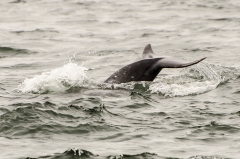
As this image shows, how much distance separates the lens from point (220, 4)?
91.8 ft

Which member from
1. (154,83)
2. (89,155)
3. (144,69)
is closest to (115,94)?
(144,69)

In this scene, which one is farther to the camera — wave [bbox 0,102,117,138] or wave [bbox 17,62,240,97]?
wave [bbox 17,62,240,97]

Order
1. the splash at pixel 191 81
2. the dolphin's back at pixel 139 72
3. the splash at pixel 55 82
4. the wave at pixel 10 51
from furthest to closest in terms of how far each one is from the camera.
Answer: the wave at pixel 10 51, the splash at pixel 55 82, the splash at pixel 191 81, the dolphin's back at pixel 139 72

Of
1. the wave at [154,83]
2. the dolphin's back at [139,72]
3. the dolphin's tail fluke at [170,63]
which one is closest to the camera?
the dolphin's tail fluke at [170,63]

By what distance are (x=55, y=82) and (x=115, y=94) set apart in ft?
5.75

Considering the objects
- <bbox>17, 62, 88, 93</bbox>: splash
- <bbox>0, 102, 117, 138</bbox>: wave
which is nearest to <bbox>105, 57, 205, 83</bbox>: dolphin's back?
<bbox>17, 62, 88, 93</bbox>: splash

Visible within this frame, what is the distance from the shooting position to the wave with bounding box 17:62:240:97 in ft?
42.3

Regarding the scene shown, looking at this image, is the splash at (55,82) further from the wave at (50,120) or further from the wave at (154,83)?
the wave at (50,120)

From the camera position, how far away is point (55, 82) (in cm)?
1364

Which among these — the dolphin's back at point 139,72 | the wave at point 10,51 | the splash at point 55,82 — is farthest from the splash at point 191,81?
the wave at point 10,51

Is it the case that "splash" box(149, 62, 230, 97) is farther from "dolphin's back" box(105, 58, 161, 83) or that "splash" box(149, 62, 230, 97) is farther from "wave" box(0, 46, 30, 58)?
"wave" box(0, 46, 30, 58)

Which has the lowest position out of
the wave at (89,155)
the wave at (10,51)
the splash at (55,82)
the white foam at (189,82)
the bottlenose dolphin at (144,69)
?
the wave at (89,155)

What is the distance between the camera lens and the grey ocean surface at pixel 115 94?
975 cm

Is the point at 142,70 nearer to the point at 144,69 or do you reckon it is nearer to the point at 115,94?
the point at 144,69
